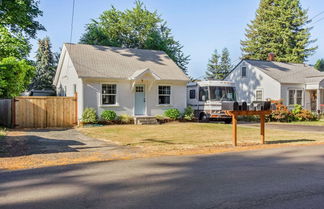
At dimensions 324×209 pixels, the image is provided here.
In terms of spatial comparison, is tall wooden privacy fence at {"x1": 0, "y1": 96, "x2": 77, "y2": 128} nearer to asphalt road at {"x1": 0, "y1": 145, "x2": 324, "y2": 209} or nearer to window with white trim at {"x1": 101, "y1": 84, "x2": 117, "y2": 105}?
window with white trim at {"x1": 101, "y1": 84, "x2": 117, "y2": 105}

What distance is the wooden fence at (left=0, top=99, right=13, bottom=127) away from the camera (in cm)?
1838

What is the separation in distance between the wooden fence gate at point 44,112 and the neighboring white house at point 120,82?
75 centimetres

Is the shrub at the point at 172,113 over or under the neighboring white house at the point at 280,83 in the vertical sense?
under

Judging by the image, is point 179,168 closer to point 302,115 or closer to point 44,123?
point 44,123

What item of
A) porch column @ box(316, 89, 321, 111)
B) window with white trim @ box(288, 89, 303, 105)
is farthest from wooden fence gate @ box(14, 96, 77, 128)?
porch column @ box(316, 89, 321, 111)

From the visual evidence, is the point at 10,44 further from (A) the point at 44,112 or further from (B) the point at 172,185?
(B) the point at 172,185

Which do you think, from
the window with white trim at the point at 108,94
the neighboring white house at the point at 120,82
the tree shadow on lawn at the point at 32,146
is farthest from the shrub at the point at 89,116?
the tree shadow on lawn at the point at 32,146

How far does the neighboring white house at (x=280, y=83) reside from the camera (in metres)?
29.1

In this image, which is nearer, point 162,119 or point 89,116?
point 89,116

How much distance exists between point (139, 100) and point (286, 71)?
17.7 metres

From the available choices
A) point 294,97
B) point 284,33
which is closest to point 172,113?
point 294,97

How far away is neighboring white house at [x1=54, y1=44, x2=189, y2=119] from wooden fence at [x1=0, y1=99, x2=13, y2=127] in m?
4.01

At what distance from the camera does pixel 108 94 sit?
68.4 feet

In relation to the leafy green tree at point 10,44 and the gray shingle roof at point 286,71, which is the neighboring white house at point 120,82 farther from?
the gray shingle roof at point 286,71
